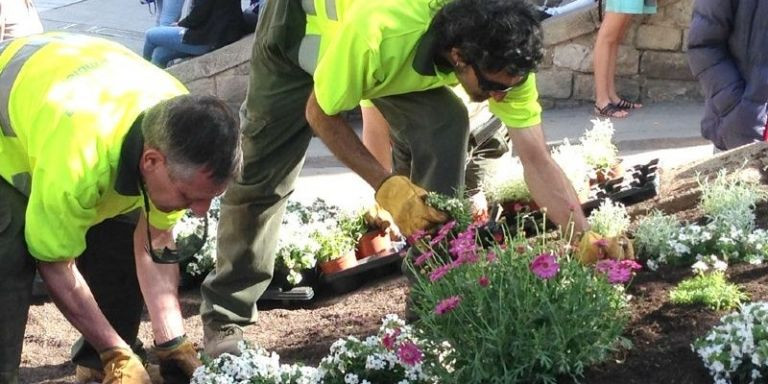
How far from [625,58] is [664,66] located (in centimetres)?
27

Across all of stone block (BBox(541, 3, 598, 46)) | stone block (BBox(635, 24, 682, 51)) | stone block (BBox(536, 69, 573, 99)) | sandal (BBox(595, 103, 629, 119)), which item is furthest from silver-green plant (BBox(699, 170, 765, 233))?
stone block (BBox(536, 69, 573, 99))

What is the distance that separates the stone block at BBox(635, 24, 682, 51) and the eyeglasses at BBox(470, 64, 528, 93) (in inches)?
194

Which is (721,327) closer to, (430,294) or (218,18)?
(430,294)

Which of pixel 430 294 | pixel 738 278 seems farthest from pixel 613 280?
pixel 738 278

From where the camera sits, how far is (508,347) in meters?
3.16

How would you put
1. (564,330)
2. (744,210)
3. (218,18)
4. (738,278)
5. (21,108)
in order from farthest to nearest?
(218,18)
(744,210)
(738,278)
(21,108)
(564,330)

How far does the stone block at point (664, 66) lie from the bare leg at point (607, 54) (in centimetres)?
40

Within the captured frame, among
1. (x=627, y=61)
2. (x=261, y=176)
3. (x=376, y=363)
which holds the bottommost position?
(x=627, y=61)

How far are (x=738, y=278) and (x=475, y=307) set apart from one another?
3.91 feet

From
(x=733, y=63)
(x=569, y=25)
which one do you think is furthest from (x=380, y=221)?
(x=569, y=25)

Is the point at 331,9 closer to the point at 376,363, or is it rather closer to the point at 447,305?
the point at 376,363

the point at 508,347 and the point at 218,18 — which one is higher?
the point at 508,347

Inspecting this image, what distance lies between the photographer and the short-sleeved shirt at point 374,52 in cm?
372

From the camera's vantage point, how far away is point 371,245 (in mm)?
5617
